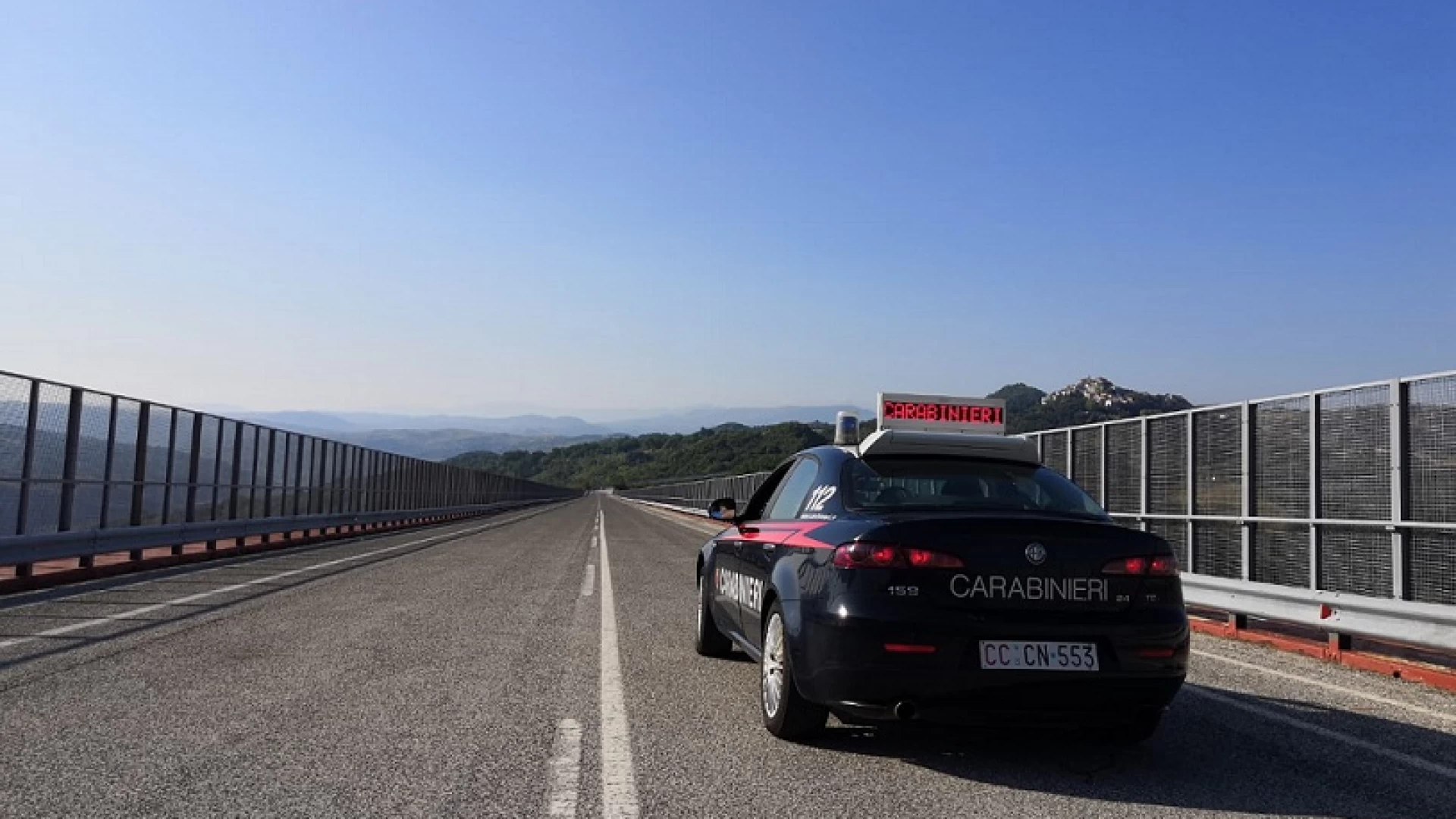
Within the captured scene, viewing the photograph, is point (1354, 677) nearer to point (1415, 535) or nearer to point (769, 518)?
point (1415, 535)

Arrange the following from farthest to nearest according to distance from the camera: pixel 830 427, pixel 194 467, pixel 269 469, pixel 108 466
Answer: pixel 830 427 → pixel 269 469 → pixel 194 467 → pixel 108 466

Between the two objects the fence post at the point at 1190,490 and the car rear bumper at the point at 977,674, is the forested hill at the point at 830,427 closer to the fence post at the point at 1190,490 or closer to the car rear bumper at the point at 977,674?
the fence post at the point at 1190,490

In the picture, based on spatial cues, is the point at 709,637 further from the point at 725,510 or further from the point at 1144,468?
the point at 1144,468

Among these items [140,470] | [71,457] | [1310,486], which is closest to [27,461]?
[71,457]

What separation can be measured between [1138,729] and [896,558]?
1.55 metres

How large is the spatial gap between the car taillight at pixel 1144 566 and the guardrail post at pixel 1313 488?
620cm

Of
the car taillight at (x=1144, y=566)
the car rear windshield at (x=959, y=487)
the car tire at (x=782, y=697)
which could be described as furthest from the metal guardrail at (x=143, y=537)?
the car taillight at (x=1144, y=566)

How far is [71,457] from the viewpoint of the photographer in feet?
44.9

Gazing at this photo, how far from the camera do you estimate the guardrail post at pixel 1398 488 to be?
8992mm

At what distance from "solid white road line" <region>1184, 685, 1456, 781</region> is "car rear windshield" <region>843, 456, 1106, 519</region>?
1767 mm

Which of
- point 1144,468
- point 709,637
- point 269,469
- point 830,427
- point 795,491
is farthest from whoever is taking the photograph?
point 830,427

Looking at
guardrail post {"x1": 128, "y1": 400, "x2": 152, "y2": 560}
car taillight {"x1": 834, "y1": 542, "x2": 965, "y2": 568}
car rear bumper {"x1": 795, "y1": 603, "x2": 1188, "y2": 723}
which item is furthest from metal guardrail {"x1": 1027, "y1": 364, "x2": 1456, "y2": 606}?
guardrail post {"x1": 128, "y1": 400, "x2": 152, "y2": 560}

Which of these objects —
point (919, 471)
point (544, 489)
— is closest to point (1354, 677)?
point (919, 471)

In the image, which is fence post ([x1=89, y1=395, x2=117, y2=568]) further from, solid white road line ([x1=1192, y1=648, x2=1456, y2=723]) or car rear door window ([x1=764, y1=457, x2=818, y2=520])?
solid white road line ([x1=1192, y1=648, x2=1456, y2=723])
